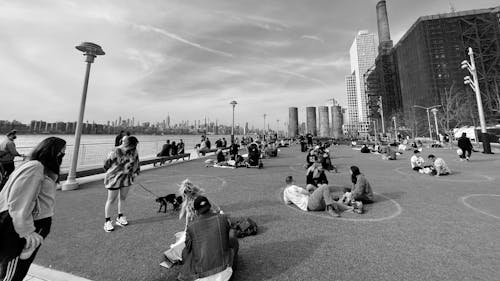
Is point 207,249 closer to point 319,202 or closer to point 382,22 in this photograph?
point 319,202

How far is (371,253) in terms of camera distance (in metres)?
3.47

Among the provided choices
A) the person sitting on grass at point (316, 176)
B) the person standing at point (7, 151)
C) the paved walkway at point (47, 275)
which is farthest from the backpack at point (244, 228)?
the person standing at point (7, 151)

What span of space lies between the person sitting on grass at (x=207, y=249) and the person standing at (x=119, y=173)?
2.73m

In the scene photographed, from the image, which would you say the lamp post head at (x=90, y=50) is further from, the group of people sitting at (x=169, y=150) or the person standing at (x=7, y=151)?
Answer: the group of people sitting at (x=169, y=150)

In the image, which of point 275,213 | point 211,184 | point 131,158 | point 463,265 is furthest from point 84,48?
point 463,265

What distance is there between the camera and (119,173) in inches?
181

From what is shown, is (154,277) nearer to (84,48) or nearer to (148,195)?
(148,195)

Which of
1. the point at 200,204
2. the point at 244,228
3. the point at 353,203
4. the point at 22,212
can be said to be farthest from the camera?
the point at 353,203

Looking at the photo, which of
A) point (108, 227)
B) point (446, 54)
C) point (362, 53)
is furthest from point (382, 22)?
point (108, 227)

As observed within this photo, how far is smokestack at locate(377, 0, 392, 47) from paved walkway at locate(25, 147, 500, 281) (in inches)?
6511

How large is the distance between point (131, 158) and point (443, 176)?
1259cm

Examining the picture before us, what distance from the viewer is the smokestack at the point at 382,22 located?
136075 mm

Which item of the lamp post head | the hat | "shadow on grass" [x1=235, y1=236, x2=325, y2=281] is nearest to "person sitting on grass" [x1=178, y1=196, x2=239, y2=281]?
the hat

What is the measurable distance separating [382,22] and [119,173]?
188m
